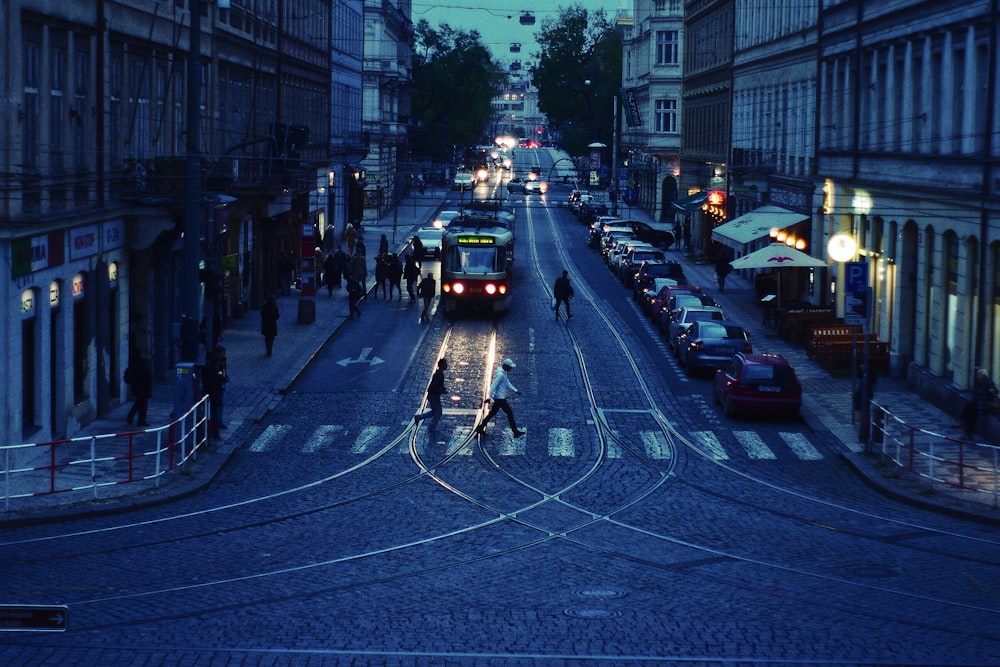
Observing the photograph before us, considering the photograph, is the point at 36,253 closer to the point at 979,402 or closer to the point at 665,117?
the point at 979,402

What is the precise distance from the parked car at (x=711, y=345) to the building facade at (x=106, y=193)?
1163 centimetres

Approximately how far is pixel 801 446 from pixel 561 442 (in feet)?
15.1

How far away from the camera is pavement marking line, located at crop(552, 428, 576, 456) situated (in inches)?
1086

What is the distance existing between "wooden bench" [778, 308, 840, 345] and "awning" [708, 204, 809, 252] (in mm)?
6150

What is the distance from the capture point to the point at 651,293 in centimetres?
5156

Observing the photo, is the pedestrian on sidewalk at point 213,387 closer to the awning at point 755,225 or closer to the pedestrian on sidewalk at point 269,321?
the pedestrian on sidewalk at point 269,321

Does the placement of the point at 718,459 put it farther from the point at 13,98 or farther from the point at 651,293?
the point at 651,293

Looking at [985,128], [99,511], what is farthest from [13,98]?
[985,128]

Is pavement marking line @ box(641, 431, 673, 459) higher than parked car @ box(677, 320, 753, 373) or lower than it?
lower

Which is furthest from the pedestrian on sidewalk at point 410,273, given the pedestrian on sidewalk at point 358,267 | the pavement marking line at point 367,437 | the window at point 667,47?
the window at point 667,47

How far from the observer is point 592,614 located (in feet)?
52.5

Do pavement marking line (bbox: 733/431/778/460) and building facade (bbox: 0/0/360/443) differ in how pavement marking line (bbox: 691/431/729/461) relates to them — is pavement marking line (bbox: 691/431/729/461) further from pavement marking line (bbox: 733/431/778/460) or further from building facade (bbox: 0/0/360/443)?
building facade (bbox: 0/0/360/443)

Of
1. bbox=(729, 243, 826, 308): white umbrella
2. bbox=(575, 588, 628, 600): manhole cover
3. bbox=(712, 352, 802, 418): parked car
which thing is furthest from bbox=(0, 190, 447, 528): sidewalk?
bbox=(729, 243, 826, 308): white umbrella

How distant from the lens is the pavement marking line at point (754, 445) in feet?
91.8
